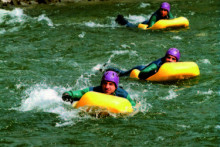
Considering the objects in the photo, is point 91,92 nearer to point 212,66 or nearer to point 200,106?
point 200,106

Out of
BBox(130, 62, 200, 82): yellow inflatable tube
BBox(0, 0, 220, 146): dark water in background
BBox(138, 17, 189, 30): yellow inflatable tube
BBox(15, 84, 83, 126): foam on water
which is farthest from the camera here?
BBox(138, 17, 189, 30): yellow inflatable tube

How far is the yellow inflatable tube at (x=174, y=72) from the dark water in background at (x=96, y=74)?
16cm

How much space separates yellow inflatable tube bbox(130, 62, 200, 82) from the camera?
9906 mm

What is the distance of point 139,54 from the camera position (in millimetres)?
12555

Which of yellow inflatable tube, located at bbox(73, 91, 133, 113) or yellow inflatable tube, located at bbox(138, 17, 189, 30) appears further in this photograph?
yellow inflatable tube, located at bbox(138, 17, 189, 30)

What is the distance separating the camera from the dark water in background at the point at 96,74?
6.91 meters

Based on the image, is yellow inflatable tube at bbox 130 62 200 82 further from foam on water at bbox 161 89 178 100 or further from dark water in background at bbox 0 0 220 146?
foam on water at bbox 161 89 178 100

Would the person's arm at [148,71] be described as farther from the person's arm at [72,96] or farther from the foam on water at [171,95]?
the person's arm at [72,96]

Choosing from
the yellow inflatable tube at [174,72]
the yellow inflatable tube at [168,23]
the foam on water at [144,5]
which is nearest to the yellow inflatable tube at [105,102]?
the yellow inflatable tube at [174,72]

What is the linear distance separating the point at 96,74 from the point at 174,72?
2020 mm

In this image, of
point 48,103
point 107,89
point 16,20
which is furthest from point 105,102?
point 16,20

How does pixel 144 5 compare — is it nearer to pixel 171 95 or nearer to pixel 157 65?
pixel 157 65

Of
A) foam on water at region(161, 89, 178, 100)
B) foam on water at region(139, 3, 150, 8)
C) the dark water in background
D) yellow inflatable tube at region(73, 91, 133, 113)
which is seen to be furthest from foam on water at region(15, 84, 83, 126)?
foam on water at region(139, 3, 150, 8)

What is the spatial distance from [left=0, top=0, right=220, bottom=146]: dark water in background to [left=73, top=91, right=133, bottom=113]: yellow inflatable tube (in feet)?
0.61
